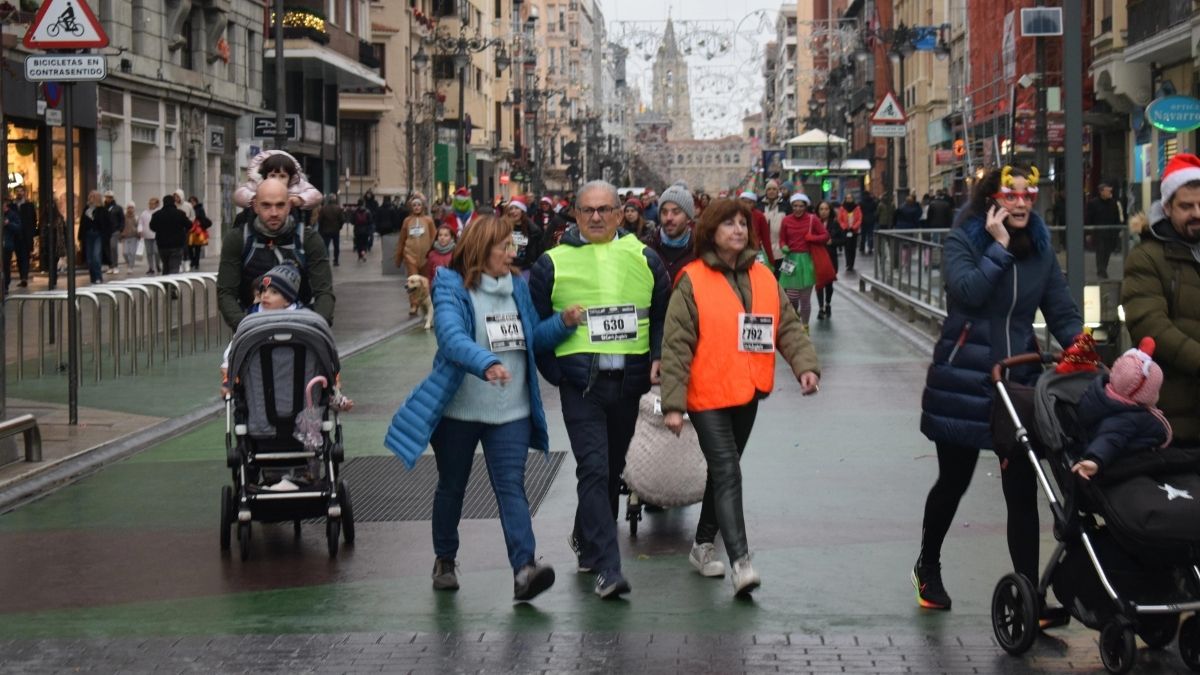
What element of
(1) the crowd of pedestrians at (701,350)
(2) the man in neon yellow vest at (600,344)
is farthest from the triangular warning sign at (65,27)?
(2) the man in neon yellow vest at (600,344)

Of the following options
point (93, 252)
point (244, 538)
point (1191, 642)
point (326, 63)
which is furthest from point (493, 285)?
point (326, 63)

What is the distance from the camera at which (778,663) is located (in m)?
6.84

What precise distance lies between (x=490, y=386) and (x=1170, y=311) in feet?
9.26

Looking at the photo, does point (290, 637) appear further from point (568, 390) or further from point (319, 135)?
point (319, 135)

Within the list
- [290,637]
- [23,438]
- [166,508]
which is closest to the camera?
[290,637]

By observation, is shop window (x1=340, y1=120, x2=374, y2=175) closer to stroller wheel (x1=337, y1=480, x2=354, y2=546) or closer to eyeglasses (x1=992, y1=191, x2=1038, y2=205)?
stroller wheel (x1=337, y1=480, x2=354, y2=546)

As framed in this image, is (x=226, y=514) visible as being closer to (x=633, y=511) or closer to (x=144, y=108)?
(x=633, y=511)

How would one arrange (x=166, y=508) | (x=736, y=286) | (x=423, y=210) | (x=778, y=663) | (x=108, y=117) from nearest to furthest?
(x=778, y=663) < (x=736, y=286) < (x=166, y=508) < (x=423, y=210) < (x=108, y=117)

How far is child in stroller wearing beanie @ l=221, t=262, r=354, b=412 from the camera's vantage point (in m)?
9.07

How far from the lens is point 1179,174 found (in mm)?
6961

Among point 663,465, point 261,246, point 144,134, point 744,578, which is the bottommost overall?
point 744,578

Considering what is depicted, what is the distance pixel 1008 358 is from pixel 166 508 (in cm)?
548

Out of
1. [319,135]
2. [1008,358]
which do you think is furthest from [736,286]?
[319,135]

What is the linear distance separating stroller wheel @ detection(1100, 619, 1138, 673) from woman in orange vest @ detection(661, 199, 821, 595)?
178cm
